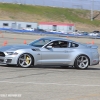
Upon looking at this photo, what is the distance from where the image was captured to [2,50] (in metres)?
15.1

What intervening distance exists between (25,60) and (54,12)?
289 ft

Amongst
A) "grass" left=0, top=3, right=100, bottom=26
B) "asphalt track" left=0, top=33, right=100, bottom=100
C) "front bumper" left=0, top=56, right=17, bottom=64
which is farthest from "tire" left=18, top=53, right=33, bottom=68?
"grass" left=0, top=3, right=100, bottom=26

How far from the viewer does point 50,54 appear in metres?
15.6

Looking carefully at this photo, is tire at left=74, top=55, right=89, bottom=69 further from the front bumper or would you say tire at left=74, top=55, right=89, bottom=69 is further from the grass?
the grass

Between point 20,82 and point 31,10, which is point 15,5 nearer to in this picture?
point 31,10

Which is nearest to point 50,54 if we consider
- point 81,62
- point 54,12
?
point 81,62

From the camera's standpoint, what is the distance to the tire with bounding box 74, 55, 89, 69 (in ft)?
52.4

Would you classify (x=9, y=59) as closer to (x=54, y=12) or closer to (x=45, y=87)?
(x=45, y=87)

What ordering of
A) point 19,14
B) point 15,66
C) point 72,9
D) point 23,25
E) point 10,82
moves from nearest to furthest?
point 10,82 → point 15,66 → point 23,25 → point 19,14 → point 72,9

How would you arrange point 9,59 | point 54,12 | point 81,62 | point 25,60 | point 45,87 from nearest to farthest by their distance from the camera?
point 45,87
point 9,59
point 25,60
point 81,62
point 54,12

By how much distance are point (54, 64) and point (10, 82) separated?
5139 mm

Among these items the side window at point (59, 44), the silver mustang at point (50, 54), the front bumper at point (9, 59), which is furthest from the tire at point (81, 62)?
the front bumper at point (9, 59)

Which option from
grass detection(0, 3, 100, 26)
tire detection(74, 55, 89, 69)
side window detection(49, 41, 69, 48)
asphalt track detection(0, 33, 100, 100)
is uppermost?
grass detection(0, 3, 100, 26)

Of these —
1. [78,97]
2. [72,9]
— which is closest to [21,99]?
[78,97]
